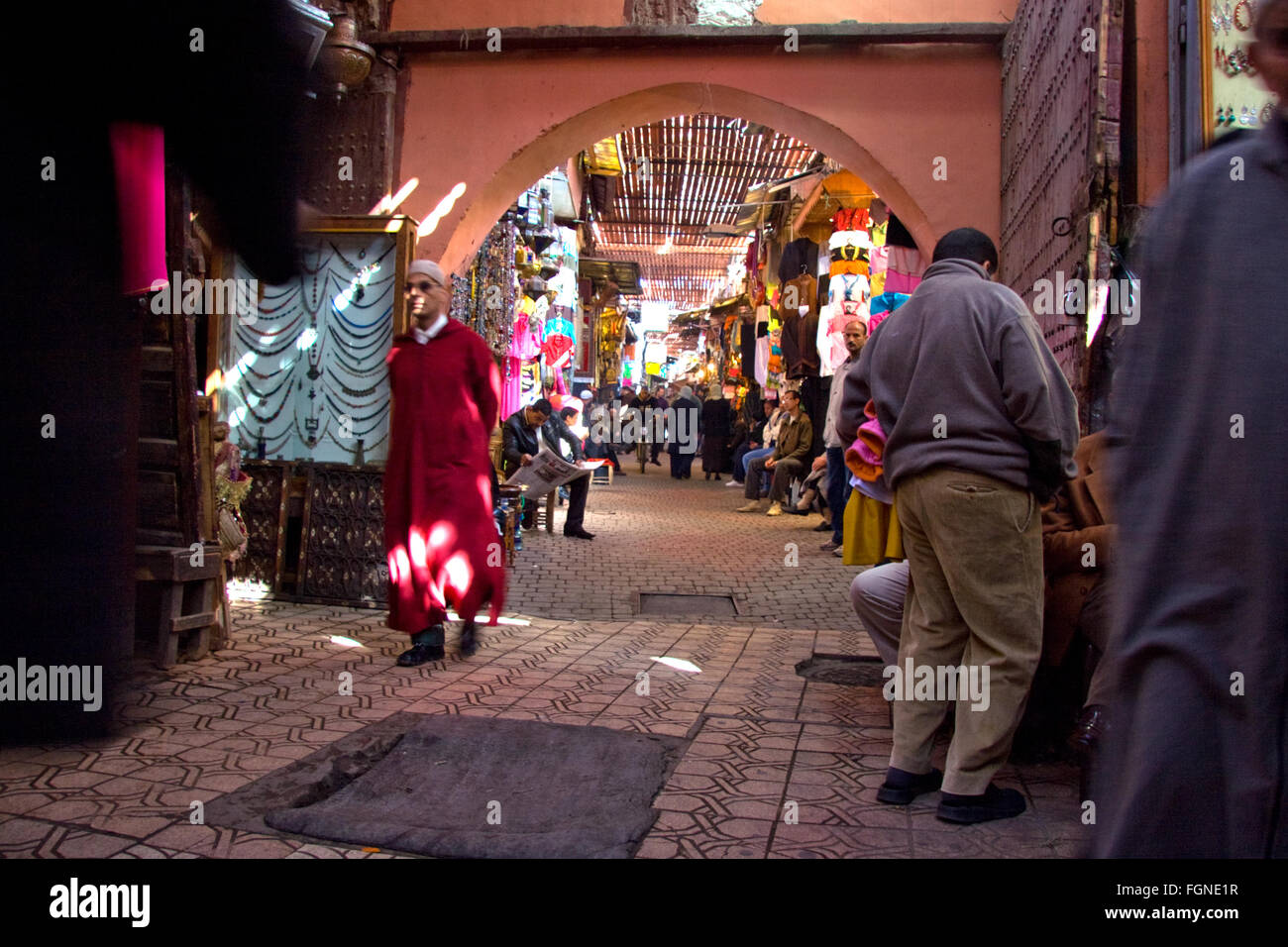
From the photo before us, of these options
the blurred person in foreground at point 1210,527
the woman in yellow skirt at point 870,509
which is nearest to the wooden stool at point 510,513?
the woman in yellow skirt at point 870,509

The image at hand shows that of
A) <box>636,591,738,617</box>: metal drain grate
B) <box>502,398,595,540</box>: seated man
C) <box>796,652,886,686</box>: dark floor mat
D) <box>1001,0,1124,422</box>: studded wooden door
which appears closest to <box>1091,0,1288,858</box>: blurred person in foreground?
<box>1001,0,1124,422</box>: studded wooden door

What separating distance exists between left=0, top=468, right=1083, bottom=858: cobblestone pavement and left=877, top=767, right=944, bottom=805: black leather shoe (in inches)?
1.7

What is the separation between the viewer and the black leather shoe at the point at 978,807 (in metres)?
3.11

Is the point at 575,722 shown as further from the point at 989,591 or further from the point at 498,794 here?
the point at 989,591

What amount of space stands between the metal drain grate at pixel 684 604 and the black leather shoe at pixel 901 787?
12.1ft

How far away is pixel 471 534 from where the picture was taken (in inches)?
203

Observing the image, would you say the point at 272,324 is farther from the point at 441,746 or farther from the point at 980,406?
the point at 980,406

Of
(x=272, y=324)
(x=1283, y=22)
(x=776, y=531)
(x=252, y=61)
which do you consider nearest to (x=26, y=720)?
(x=252, y=61)

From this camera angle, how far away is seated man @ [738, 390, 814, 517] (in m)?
13.4

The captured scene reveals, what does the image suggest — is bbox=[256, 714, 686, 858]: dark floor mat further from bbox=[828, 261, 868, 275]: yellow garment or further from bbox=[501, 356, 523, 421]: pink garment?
bbox=[501, 356, 523, 421]: pink garment

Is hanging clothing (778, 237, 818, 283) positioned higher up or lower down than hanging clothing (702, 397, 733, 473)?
higher up

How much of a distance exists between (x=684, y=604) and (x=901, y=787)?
406 cm

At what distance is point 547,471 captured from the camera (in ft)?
33.9
